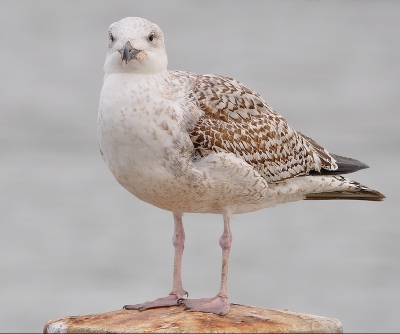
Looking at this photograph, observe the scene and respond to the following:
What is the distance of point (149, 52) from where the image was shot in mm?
10453

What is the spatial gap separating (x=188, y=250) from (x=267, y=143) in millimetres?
10629

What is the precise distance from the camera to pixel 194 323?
9.84 metres

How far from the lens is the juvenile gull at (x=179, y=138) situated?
10.2 metres

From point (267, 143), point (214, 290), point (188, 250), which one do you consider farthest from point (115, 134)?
point (188, 250)

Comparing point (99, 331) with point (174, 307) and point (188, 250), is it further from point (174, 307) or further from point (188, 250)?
point (188, 250)

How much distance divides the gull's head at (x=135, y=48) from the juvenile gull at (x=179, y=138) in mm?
10

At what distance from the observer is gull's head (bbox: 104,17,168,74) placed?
10234 millimetres

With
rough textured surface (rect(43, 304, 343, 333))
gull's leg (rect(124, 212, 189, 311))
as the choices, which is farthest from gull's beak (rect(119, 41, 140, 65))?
rough textured surface (rect(43, 304, 343, 333))

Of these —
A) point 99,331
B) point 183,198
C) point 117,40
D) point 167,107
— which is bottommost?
point 99,331

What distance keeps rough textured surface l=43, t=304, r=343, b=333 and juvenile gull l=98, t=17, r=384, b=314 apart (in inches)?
11.2

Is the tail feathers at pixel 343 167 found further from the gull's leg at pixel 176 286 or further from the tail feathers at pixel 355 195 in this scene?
the gull's leg at pixel 176 286

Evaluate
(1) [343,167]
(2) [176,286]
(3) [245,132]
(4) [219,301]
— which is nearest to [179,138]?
(3) [245,132]

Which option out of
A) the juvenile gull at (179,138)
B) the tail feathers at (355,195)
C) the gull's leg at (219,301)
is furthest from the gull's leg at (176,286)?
the tail feathers at (355,195)

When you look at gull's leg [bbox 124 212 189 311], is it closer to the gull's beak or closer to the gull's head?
the gull's head
